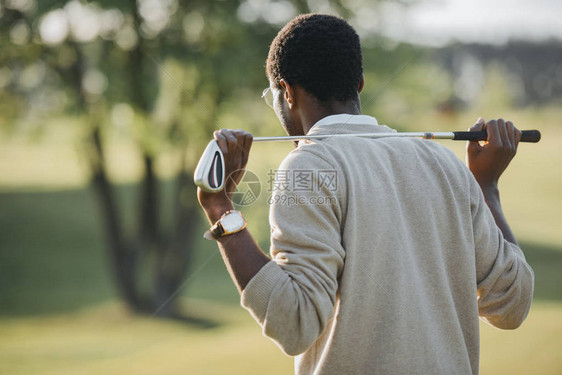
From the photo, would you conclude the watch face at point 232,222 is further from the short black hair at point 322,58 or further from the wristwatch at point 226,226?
the short black hair at point 322,58

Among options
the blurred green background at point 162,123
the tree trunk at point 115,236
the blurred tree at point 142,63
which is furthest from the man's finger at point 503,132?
the tree trunk at point 115,236

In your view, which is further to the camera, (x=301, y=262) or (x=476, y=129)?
(x=476, y=129)

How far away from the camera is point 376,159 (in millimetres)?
1570

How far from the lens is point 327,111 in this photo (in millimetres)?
1741

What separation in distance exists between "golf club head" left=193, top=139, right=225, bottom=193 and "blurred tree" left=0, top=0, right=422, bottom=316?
808 centimetres

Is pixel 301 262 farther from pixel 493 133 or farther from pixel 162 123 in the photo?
pixel 162 123

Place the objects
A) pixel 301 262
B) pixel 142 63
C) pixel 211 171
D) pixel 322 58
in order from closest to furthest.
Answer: pixel 301 262
pixel 211 171
pixel 322 58
pixel 142 63

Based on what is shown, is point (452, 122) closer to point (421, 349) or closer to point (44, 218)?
point (44, 218)

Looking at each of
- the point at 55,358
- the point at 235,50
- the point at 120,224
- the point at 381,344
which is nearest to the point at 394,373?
the point at 381,344

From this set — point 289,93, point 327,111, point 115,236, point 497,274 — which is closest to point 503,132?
point 497,274

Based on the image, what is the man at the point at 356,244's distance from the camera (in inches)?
56.5

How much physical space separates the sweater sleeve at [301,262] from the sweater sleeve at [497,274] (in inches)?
19.7

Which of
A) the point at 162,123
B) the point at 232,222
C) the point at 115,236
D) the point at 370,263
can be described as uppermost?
the point at 232,222

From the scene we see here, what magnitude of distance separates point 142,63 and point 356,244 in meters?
9.93
